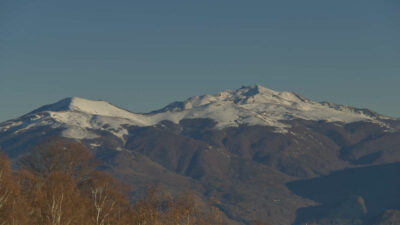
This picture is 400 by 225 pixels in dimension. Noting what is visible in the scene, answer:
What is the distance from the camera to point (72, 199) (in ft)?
447

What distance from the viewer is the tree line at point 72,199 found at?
398 ft

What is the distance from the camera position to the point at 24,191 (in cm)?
14562

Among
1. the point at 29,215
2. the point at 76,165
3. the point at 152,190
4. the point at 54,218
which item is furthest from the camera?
the point at 76,165

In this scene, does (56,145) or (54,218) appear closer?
(54,218)

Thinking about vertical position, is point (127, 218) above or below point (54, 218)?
below

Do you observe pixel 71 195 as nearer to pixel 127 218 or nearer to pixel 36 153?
pixel 127 218

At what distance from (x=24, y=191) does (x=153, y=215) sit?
27.8 m

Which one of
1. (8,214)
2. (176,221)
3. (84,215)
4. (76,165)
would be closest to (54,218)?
(8,214)

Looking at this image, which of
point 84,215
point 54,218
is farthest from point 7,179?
point 54,218

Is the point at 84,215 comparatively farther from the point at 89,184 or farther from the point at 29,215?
the point at 89,184

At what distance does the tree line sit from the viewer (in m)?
121

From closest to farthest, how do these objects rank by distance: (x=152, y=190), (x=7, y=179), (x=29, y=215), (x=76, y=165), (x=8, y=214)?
(x=8, y=214), (x=29, y=215), (x=7, y=179), (x=152, y=190), (x=76, y=165)

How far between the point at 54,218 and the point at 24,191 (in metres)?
41.2

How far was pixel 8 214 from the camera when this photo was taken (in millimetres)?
115938
